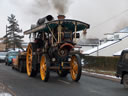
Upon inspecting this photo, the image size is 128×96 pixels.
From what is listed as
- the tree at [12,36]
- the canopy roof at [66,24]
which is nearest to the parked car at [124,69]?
the canopy roof at [66,24]

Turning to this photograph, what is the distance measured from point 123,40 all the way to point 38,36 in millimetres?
33257

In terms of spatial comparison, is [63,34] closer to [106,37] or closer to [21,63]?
[21,63]

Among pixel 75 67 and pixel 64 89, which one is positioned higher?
pixel 75 67

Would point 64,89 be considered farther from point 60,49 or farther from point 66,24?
point 66,24

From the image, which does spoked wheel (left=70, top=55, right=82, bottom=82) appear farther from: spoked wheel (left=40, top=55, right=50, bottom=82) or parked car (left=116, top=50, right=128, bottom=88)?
parked car (left=116, top=50, right=128, bottom=88)

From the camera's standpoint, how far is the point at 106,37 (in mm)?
55938

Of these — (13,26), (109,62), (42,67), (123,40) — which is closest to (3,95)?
(42,67)

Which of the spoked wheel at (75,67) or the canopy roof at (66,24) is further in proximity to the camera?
the spoked wheel at (75,67)

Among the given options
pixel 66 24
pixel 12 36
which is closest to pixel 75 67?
pixel 66 24

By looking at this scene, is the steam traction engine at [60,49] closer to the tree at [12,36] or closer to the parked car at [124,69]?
the parked car at [124,69]

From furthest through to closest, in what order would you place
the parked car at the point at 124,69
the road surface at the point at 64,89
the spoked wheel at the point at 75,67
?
the spoked wheel at the point at 75,67 < the parked car at the point at 124,69 < the road surface at the point at 64,89

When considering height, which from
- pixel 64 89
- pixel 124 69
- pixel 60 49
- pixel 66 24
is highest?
pixel 66 24

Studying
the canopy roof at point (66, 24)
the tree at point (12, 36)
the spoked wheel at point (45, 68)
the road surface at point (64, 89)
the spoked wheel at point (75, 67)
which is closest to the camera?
the road surface at point (64, 89)

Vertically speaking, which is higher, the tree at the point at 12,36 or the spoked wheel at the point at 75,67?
the tree at the point at 12,36
